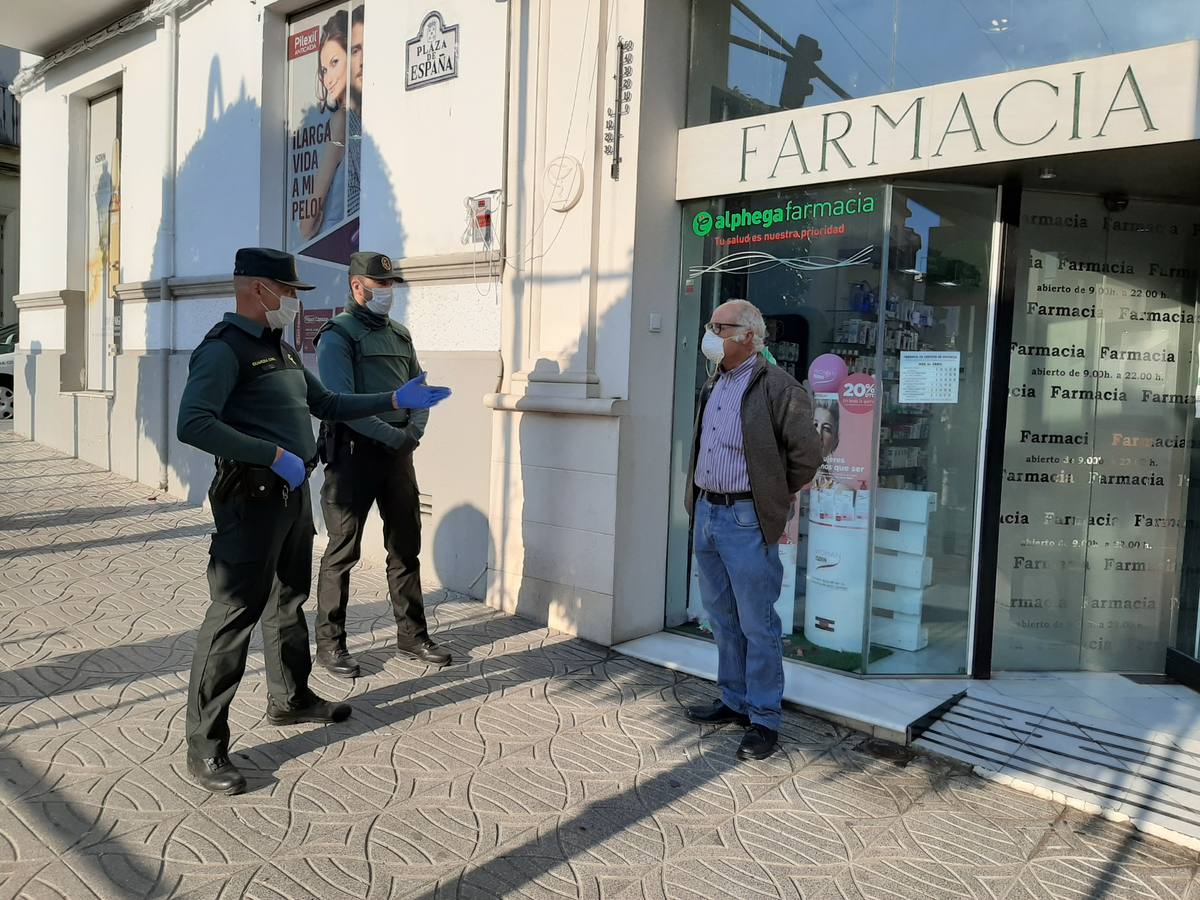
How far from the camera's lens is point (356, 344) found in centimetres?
469

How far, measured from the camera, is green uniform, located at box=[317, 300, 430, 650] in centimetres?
464

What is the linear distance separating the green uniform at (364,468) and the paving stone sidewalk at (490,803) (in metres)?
0.42

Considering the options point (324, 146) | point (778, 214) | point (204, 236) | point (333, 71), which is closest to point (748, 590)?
point (778, 214)

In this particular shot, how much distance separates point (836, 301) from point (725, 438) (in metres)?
1.57

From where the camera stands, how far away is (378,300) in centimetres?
466

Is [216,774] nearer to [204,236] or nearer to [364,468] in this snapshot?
[364,468]

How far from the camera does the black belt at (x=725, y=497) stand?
402 centimetres

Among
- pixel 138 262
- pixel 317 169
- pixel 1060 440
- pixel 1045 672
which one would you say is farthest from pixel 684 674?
pixel 138 262

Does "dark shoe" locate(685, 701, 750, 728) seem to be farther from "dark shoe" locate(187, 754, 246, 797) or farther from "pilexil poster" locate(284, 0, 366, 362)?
"pilexil poster" locate(284, 0, 366, 362)

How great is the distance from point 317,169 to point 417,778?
6376mm

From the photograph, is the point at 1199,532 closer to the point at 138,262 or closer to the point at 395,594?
the point at 395,594

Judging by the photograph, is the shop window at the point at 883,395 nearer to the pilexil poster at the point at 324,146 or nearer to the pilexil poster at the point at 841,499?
the pilexil poster at the point at 841,499

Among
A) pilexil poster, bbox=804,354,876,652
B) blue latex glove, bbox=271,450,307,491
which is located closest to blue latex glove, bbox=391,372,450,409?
blue latex glove, bbox=271,450,307,491

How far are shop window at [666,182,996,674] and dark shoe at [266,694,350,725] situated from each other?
2609mm
